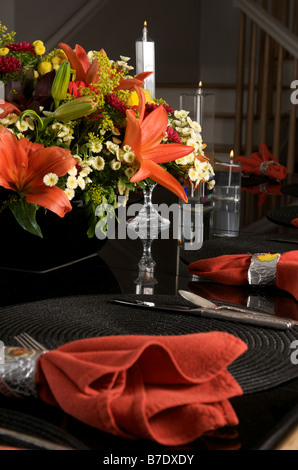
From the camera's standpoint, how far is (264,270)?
967 millimetres

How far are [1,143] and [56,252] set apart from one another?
250 millimetres

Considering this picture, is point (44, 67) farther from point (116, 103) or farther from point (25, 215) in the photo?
point (25, 215)

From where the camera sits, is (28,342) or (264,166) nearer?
(28,342)

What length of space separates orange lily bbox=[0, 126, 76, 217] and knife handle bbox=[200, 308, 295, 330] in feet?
0.81

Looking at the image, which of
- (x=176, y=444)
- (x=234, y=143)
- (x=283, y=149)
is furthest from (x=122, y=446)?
(x=283, y=149)

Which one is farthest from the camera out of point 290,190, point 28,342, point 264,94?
point 264,94

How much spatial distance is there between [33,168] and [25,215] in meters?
0.08

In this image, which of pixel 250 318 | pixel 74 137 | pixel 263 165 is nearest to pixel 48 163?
pixel 74 137

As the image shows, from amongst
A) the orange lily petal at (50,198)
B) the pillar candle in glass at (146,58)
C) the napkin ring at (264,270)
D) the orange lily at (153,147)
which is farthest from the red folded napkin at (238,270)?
the pillar candle in glass at (146,58)

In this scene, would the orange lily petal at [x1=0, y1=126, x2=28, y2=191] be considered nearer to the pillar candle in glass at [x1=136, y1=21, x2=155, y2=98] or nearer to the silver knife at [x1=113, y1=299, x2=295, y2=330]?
the silver knife at [x1=113, y1=299, x2=295, y2=330]

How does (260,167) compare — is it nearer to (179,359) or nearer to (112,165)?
(112,165)

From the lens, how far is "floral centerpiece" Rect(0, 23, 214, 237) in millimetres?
887

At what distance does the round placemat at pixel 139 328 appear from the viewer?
0.61 metres

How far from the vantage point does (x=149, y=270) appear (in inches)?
41.7
